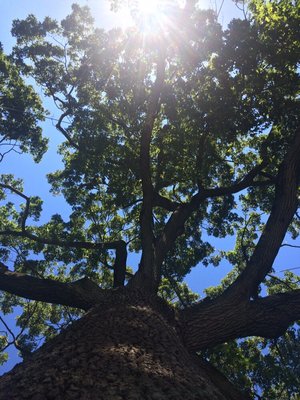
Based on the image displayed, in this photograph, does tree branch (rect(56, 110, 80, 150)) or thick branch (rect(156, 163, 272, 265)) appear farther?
tree branch (rect(56, 110, 80, 150))

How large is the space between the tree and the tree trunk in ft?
0.07

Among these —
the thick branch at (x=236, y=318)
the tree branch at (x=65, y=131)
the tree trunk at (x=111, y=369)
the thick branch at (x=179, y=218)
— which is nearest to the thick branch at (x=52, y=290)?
the thick branch at (x=236, y=318)

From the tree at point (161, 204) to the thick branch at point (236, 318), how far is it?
0.03m

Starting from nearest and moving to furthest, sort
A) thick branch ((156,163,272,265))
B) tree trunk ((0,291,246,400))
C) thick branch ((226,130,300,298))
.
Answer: tree trunk ((0,291,246,400)), thick branch ((226,130,300,298)), thick branch ((156,163,272,265))

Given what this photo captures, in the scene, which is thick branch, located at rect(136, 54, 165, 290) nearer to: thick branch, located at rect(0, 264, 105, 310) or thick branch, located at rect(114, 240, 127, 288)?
thick branch, located at rect(114, 240, 127, 288)

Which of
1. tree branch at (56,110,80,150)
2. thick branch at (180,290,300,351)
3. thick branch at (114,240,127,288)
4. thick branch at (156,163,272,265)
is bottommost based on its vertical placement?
thick branch at (180,290,300,351)

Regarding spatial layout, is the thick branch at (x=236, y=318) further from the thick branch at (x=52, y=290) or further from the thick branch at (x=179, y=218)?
the thick branch at (x=179, y=218)

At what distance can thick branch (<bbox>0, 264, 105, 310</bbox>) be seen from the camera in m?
7.63

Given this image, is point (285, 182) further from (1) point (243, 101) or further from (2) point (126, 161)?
(2) point (126, 161)

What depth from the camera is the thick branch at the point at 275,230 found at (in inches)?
292

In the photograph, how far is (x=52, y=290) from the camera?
25.2ft

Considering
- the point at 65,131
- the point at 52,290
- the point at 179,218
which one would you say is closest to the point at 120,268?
the point at 52,290

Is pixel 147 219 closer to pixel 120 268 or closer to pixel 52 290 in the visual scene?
pixel 120 268

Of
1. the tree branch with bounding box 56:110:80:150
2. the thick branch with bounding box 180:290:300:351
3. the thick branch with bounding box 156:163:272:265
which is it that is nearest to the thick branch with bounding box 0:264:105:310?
the thick branch with bounding box 180:290:300:351
